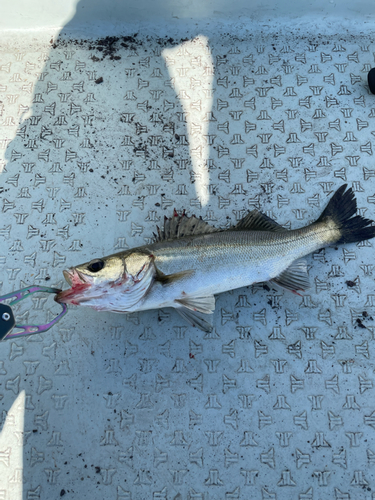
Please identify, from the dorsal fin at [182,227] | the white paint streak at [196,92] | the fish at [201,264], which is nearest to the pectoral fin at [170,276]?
the fish at [201,264]

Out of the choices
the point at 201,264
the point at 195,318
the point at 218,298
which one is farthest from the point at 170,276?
the point at 218,298

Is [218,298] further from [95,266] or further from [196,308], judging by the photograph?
[95,266]

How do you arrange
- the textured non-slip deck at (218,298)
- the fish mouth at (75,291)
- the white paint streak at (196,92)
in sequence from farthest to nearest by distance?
1. the white paint streak at (196,92)
2. the textured non-slip deck at (218,298)
3. the fish mouth at (75,291)

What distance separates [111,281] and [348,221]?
1.48 m

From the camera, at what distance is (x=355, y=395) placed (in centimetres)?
215

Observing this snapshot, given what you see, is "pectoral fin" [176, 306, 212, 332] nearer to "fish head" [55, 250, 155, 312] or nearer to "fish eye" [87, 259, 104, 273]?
"fish head" [55, 250, 155, 312]

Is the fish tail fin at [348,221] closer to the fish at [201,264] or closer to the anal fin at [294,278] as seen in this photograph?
the fish at [201,264]

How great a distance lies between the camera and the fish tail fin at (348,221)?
222cm

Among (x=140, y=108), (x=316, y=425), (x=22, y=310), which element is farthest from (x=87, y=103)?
(x=316, y=425)

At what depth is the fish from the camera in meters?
1.90

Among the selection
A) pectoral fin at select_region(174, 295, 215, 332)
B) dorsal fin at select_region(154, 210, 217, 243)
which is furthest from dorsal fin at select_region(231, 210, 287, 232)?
pectoral fin at select_region(174, 295, 215, 332)

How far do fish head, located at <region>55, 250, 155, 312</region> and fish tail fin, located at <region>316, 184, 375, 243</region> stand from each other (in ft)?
3.77

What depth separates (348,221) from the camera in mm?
2232

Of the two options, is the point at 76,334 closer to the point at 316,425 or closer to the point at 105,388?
the point at 105,388
